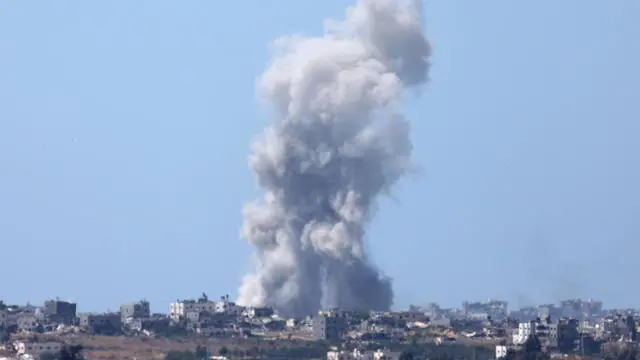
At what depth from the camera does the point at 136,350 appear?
89500mm

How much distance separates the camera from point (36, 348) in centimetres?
8588

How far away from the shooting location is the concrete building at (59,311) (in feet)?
344

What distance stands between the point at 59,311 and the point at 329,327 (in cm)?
1655

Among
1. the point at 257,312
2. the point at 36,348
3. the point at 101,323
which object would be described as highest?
the point at 257,312

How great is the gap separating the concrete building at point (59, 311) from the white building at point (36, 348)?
54.6 feet

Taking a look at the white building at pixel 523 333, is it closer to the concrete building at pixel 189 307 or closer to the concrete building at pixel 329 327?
the concrete building at pixel 329 327

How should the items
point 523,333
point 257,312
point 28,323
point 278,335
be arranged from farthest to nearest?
point 257,312 < point 28,323 < point 523,333 < point 278,335

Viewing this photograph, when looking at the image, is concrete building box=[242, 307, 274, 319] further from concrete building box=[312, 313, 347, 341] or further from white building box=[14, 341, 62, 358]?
white building box=[14, 341, 62, 358]

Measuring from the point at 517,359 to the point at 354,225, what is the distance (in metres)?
22.9

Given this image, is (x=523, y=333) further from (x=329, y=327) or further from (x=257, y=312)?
(x=257, y=312)

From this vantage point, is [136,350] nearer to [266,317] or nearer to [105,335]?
[105,335]

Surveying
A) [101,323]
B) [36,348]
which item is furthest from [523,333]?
[36,348]

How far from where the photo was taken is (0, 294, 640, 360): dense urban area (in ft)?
288

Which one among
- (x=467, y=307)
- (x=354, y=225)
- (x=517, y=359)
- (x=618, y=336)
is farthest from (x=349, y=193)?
(x=467, y=307)
